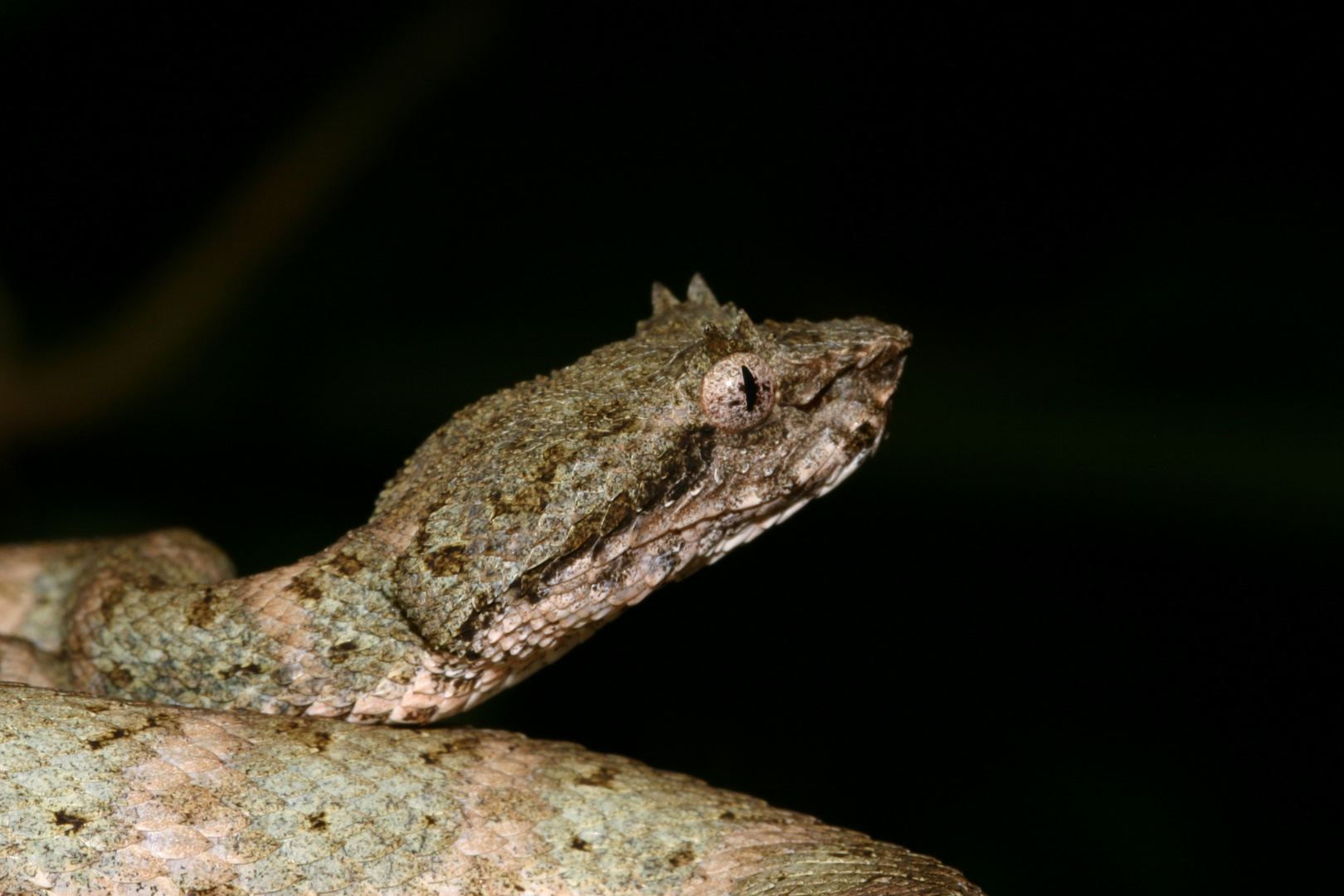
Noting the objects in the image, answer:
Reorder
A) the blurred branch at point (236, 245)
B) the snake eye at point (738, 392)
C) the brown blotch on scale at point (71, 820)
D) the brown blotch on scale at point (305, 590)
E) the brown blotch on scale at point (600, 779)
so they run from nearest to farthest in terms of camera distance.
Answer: the brown blotch on scale at point (71, 820), the brown blotch on scale at point (600, 779), the brown blotch on scale at point (305, 590), the snake eye at point (738, 392), the blurred branch at point (236, 245)

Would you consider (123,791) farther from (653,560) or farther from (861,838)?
(861,838)

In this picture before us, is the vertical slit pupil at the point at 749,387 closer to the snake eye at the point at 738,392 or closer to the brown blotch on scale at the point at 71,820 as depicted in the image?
the snake eye at the point at 738,392

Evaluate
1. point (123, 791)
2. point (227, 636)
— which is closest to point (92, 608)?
point (227, 636)

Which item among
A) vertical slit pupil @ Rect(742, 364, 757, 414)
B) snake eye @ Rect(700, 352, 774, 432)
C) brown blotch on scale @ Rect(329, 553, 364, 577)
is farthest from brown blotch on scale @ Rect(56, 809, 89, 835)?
vertical slit pupil @ Rect(742, 364, 757, 414)

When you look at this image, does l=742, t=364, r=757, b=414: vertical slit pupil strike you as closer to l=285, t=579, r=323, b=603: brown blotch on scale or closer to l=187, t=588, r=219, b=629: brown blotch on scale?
l=285, t=579, r=323, b=603: brown blotch on scale

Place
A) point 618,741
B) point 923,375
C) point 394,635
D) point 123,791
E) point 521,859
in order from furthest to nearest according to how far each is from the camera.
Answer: point 923,375 < point 618,741 < point 394,635 < point 521,859 < point 123,791

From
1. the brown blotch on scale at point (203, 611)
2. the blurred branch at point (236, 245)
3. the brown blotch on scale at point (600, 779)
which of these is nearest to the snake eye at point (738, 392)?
the brown blotch on scale at point (600, 779)

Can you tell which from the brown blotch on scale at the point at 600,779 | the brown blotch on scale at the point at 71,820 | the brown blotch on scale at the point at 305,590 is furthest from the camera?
the brown blotch on scale at the point at 305,590
